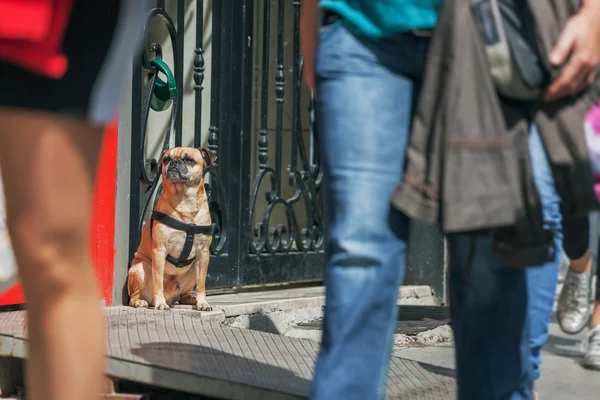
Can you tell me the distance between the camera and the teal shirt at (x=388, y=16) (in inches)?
77.1

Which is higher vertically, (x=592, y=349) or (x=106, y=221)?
(x=106, y=221)

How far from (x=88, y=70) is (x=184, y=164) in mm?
3204

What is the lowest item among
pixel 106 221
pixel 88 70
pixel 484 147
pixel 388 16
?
pixel 106 221

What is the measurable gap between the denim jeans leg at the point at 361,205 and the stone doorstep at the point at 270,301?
261cm

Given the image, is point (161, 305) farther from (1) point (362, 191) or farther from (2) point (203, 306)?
(1) point (362, 191)

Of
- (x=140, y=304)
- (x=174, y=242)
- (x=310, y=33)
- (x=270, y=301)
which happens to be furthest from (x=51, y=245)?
(x=270, y=301)

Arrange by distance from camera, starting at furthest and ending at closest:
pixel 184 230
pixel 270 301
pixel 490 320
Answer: pixel 270 301, pixel 184 230, pixel 490 320

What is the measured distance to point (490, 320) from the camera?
2129 millimetres

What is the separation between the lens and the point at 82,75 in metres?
1.60

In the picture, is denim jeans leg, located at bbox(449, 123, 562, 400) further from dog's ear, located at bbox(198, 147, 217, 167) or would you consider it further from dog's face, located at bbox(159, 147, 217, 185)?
dog's ear, located at bbox(198, 147, 217, 167)

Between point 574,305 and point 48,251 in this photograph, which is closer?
point 48,251

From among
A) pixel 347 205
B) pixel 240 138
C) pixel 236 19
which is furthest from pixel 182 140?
pixel 347 205

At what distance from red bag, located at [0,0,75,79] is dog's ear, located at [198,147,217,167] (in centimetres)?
339

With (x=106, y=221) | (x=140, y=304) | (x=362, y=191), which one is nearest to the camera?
(x=362, y=191)
